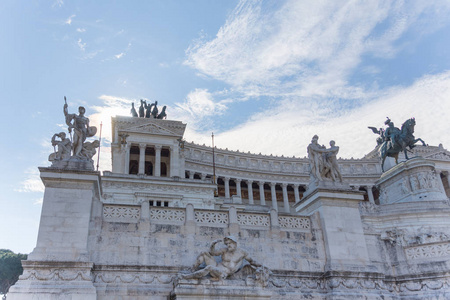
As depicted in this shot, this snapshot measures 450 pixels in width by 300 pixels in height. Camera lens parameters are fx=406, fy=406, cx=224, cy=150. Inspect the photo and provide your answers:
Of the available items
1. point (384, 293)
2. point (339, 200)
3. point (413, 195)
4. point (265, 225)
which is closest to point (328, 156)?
point (339, 200)

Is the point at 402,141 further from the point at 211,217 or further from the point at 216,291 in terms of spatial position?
the point at 216,291

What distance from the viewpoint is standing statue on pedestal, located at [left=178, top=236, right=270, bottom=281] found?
13.7 meters

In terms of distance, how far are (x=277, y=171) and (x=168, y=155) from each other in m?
21.4

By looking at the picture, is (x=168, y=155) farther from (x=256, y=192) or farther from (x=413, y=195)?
(x=413, y=195)

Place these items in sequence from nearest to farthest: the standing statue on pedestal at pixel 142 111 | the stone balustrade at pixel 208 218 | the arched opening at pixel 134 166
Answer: the stone balustrade at pixel 208 218 < the arched opening at pixel 134 166 < the standing statue on pedestal at pixel 142 111

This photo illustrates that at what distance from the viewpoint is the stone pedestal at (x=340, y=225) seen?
1599 centimetres

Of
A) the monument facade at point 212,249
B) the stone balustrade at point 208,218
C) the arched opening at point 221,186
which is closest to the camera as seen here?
the monument facade at point 212,249

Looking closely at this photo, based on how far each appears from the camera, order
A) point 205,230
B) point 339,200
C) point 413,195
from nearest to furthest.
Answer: point 205,230 → point 339,200 → point 413,195

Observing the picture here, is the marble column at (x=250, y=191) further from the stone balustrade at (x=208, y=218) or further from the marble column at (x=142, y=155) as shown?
the stone balustrade at (x=208, y=218)

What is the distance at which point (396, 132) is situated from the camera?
34.6m

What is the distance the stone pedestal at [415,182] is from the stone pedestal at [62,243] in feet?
80.6

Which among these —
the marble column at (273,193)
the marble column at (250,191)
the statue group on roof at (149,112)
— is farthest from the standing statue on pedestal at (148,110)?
the marble column at (273,193)

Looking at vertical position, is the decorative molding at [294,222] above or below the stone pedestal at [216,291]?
above

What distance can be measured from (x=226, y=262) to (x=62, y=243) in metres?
5.56
